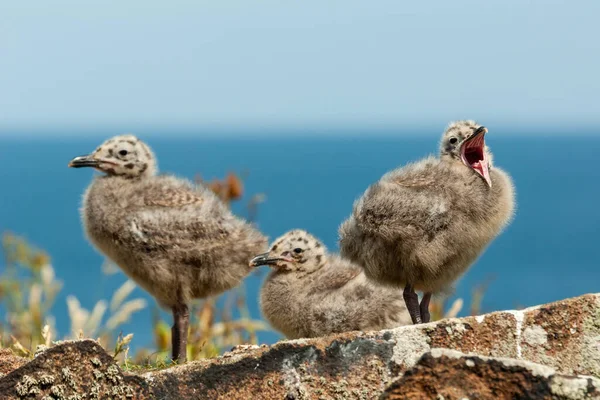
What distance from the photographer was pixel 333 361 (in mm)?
4199

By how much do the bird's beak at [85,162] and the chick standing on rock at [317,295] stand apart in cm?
140

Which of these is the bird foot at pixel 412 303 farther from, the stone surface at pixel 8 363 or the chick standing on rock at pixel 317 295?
the stone surface at pixel 8 363

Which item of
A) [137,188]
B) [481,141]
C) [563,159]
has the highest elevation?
[563,159]

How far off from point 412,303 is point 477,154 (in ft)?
3.41

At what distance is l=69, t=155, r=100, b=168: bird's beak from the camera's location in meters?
7.69

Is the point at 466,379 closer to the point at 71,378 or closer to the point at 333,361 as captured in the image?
the point at 333,361

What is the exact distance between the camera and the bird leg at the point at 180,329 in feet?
23.6

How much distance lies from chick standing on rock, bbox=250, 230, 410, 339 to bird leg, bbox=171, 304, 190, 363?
0.53 metres

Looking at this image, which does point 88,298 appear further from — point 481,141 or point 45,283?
point 481,141

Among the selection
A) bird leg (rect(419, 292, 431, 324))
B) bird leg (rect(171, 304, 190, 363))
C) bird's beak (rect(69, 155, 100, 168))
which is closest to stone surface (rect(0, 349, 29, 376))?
bird leg (rect(171, 304, 190, 363))

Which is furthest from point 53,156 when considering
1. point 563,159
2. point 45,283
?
point 45,283

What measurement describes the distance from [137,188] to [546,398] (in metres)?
4.82

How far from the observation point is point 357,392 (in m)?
4.11

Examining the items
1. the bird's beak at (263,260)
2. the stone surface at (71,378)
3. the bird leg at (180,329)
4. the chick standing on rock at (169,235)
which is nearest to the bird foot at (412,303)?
the bird's beak at (263,260)
